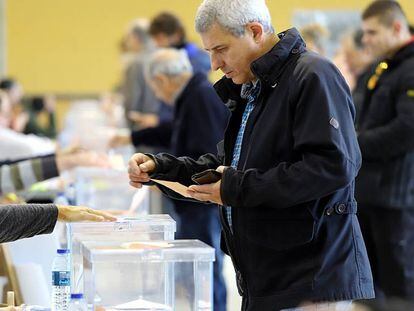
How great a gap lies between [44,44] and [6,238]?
13.5 metres

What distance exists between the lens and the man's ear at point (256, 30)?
2469 mm

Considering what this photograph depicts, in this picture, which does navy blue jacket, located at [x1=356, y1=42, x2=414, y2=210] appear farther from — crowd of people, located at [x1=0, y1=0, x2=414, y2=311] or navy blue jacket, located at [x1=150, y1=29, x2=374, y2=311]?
navy blue jacket, located at [x1=150, y1=29, x2=374, y2=311]

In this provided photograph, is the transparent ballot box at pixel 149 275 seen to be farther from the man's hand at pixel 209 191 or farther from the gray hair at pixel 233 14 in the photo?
the gray hair at pixel 233 14

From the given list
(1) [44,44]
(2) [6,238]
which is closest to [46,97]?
(1) [44,44]

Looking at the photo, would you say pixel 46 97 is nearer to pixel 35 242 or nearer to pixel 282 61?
pixel 35 242

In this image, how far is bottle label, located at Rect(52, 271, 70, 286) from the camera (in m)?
2.54

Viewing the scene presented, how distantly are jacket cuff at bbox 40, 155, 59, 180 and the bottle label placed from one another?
2013 mm

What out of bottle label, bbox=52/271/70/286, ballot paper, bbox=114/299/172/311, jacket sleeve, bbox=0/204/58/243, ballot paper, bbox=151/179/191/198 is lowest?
ballot paper, bbox=114/299/172/311

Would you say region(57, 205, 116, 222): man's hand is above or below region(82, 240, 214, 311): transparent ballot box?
above

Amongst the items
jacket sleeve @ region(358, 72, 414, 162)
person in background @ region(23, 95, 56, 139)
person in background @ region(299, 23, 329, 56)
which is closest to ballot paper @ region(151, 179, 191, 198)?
jacket sleeve @ region(358, 72, 414, 162)

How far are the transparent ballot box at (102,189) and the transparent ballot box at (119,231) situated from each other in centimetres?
187

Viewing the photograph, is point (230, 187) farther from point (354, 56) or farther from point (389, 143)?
point (354, 56)

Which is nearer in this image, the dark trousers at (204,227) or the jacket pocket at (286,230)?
the jacket pocket at (286,230)

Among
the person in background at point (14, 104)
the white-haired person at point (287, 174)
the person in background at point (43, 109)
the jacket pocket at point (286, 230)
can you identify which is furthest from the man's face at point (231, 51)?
the person in background at point (43, 109)
